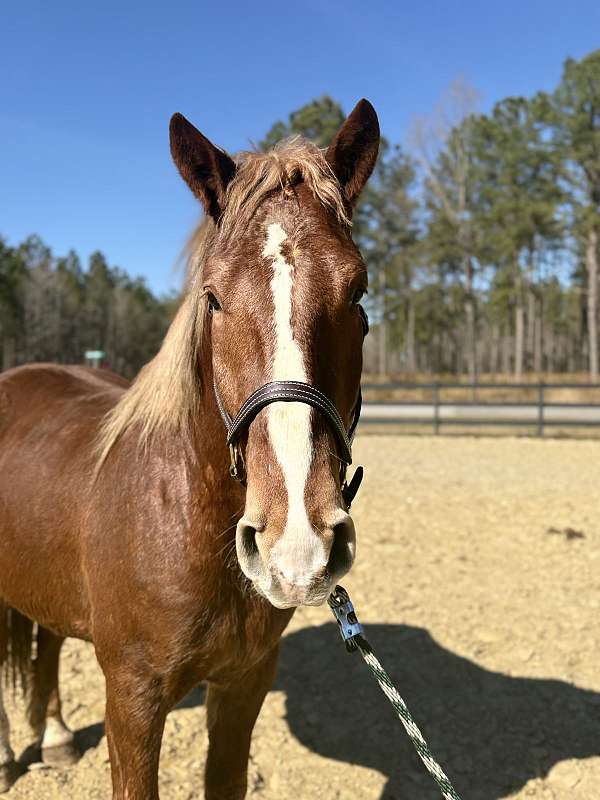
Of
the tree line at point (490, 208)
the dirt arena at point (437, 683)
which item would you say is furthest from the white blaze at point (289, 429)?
the tree line at point (490, 208)

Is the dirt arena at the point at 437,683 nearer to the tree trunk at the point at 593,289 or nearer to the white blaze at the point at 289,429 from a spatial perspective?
the white blaze at the point at 289,429

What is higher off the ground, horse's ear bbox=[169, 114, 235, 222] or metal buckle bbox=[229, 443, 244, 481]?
horse's ear bbox=[169, 114, 235, 222]

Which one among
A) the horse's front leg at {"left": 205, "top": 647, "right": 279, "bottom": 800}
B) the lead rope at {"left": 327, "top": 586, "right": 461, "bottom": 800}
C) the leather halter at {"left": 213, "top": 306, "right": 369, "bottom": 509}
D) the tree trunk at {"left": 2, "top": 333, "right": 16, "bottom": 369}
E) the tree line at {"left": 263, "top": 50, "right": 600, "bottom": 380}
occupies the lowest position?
the horse's front leg at {"left": 205, "top": 647, "right": 279, "bottom": 800}

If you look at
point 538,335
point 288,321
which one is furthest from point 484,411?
point 538,335

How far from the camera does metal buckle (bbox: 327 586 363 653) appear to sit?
6.88 ft

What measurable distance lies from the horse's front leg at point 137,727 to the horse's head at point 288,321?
0.82 metres

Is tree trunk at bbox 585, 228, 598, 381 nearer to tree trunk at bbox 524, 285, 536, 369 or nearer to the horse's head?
tree trunk at bbox 524, 285, 536, 369

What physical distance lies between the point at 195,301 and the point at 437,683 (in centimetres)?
313

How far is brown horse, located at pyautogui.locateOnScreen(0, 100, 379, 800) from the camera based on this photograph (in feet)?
4.75

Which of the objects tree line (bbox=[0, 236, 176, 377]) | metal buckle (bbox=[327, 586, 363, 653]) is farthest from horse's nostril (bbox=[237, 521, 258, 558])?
tree line (bbox=[0, 236, 176, 377])

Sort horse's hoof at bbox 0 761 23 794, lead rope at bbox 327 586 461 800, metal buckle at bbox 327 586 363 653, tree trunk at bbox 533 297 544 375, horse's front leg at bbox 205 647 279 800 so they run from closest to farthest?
lead rope at bbox 327 586 461 800
metal buckle at bbox 327 586 363 653
horse's front leg at bbox 205 647 279 800
horse's hoof at bbox 0 761 23 794
tree trunk at bbox 533 297 544 375

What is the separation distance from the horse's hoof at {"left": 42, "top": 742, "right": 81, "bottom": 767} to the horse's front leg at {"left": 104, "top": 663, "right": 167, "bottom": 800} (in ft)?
4.98

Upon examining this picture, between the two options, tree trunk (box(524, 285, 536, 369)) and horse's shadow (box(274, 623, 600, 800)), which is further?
tree trunk (box(524, 285, 536, 369))

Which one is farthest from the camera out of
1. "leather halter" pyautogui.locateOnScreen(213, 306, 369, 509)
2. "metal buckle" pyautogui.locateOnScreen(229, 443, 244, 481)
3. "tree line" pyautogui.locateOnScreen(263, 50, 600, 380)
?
"tree line" pyautogui.locateOnScreen(263, 50, 600, 380)
